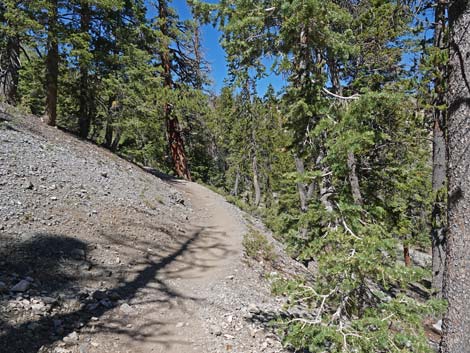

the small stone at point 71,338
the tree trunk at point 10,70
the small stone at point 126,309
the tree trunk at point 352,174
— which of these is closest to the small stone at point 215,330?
the small stone at point 126,309

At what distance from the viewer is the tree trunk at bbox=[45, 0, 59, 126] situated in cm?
919

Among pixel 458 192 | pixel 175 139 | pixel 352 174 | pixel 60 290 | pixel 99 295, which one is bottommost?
pixel 99 295

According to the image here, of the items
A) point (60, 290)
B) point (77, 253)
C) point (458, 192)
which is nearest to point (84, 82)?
point (77, 253)

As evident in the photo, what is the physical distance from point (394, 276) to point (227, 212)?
9.06 meters

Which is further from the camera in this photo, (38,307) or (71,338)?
(38,307)

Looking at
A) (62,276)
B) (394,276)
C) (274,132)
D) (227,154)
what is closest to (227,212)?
(62,276)

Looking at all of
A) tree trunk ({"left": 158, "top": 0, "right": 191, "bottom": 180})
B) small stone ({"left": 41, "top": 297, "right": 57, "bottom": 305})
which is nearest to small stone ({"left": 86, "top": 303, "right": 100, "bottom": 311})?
small stone ({"left": 41, "top": 297, "right": 57, "bottom": 305})

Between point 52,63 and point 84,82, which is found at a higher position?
point 52,63

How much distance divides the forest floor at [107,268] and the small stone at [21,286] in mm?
24

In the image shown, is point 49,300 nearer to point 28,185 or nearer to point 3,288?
point 3,288

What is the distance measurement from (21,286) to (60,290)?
50cm

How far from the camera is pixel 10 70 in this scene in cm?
1059

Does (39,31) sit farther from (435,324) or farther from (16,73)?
(435,324)

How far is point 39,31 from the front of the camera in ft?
29.3
